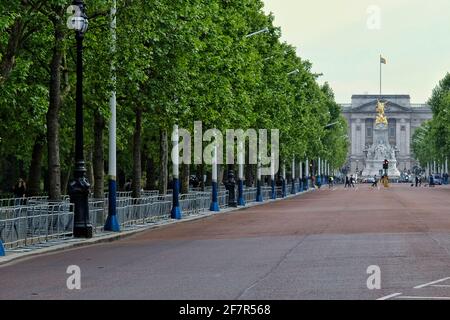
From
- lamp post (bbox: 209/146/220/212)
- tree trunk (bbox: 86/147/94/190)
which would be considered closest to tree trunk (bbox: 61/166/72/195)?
tree trunk (bbox: 86/147/94/190)

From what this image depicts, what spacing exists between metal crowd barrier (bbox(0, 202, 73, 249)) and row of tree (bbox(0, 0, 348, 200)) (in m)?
3.15

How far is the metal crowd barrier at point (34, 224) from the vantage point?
2800cm

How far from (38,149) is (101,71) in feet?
60.4

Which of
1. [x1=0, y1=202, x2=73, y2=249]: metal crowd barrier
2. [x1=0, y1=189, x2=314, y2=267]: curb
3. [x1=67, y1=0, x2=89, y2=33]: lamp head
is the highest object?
[x1=67, y1=0, x2=89, y2=33]: lamp head

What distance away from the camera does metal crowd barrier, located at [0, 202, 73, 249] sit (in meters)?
28.0

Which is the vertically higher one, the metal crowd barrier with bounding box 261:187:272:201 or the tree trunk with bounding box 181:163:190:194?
the tree trunk with bounding box 181:163:190:194

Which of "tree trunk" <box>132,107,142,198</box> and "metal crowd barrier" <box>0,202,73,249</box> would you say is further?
"tree trunk" <box>132,107,142,198</box>

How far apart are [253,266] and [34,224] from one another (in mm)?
10166

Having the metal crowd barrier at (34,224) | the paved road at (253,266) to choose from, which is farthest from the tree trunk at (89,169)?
the metal crowd barrier at (34,224)

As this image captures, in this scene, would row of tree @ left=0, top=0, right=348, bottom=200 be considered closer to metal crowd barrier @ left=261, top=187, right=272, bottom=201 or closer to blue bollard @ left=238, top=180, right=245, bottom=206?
blue bollard @ left=238, top=180, right=245, bottom=206

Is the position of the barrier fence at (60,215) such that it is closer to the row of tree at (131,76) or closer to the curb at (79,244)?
the curb at (79,244)

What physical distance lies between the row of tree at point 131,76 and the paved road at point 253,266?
18.5ft

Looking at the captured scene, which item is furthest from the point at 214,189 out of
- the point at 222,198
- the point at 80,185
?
the point at 80,185

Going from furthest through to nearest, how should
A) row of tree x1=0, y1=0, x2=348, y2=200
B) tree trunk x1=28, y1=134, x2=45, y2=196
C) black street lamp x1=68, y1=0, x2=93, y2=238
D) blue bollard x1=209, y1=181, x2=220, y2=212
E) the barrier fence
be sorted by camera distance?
blue bollard x1=209, y1=181, x2=220, y2=212, tree trunk x1=28, y1=134, x2=45, y2=196, row of tree x1=0, y1=0, x2=348, y2=200, black street lamp x1=68, y1=0, x2=93, y2=238, the barrier fence
